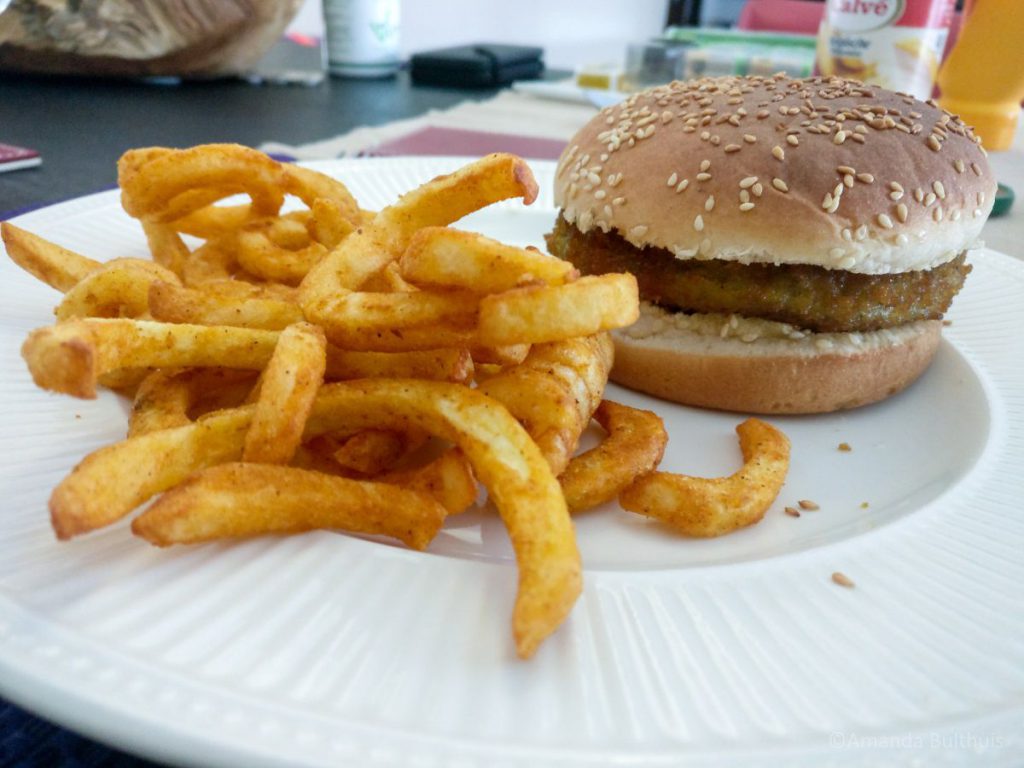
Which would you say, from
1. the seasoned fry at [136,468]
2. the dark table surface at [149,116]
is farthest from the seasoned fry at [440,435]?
the dark table surface at [149,116]

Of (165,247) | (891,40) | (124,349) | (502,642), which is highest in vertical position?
(891,40)

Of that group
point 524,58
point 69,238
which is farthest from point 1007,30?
point 69,238

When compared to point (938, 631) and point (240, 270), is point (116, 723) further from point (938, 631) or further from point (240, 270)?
point (240, 270)

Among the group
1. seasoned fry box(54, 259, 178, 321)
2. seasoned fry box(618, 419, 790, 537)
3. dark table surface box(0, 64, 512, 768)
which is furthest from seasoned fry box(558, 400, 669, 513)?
dark table surface box(0, 64, 512, 768)

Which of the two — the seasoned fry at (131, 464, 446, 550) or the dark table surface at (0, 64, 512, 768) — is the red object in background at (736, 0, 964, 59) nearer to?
the dark table surface at (0, 64, 512, 768)

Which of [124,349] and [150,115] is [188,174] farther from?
[150,115]

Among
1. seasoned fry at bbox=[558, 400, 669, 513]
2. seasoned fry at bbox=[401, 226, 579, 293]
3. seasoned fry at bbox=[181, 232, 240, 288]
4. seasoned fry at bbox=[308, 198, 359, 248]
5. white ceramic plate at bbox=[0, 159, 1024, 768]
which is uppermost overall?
seasoned fry at bbox=[401, 226, 579, 293]

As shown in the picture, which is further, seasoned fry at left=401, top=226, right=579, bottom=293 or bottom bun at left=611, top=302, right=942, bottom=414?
bottom bun at left=611, top=302, right=942, bottom=414

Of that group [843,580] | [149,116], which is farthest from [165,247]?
[149,116]
